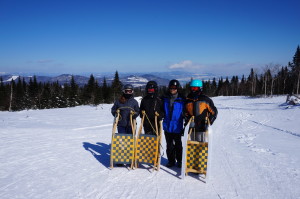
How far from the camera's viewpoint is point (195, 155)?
16.0 feet

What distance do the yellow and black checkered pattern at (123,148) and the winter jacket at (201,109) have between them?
5.53 ft

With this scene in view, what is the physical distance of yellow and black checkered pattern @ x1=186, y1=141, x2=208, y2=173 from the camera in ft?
15.6

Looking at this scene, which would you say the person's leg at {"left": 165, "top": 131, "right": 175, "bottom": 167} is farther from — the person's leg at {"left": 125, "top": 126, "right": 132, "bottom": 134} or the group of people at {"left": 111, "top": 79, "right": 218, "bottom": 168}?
the person's leg at {"left": 125, "top": 126, "right": 132, "bottom": 134}

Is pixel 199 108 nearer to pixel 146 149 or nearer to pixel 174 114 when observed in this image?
pixel 174 114

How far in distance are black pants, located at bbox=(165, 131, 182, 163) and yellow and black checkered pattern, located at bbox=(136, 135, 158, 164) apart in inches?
17.3

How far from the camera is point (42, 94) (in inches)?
2041

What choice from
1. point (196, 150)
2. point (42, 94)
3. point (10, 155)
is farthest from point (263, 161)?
point (42, 94)

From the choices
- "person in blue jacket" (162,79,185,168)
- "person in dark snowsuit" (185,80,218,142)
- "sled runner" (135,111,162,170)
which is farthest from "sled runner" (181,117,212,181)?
"sled runner" (135,111,162,170)

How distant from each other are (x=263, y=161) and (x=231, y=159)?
89 cm

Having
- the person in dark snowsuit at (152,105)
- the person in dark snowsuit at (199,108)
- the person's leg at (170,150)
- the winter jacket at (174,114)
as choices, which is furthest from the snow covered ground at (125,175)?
the person in dark snowsuit at (152,105)

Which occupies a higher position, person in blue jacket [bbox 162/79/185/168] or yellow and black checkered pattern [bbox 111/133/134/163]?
person in blue jacket [bbox 162/79/185/168]

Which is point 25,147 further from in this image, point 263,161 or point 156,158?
point 263,161

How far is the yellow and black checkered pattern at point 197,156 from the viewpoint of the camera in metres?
4.77

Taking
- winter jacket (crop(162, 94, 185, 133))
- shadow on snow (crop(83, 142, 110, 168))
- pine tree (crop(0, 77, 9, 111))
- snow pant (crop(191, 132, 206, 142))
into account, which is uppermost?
winter jacket (crop(162, 94, 185, 133))
